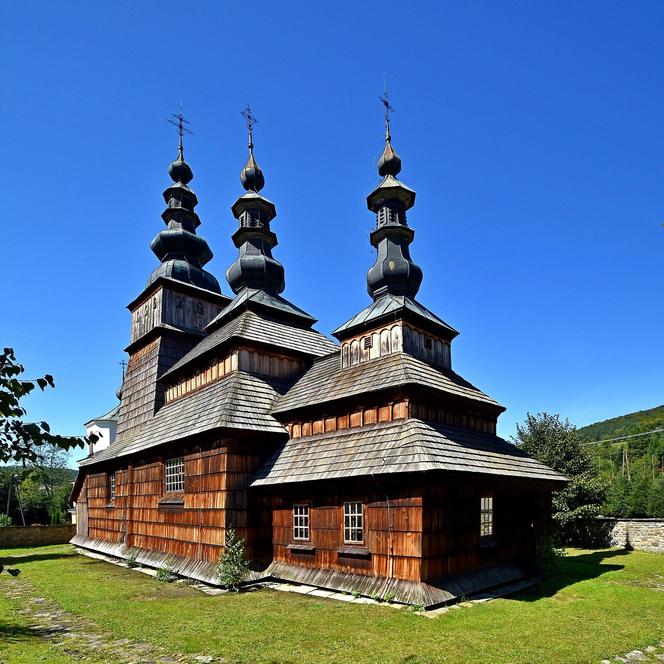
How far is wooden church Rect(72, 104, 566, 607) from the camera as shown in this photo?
11641mm

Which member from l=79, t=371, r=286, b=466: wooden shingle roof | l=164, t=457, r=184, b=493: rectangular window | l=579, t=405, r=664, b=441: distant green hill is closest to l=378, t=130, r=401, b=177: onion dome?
l=79, t=371, r=286, b=466: wooden shingle roof

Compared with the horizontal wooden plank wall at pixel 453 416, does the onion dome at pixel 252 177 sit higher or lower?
higher

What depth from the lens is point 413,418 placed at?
12719 millimetres

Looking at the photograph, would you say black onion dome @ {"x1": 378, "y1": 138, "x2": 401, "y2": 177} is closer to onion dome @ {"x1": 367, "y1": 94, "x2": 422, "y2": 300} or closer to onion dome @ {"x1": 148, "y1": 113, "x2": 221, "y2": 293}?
onion dome @ {"x1": 367, "y1": 94, "x2": 422, "y2": 300}

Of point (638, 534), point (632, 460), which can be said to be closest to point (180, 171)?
point (638, 534)

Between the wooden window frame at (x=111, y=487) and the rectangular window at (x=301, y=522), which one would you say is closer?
the rectangular window at (x=301, y=522)

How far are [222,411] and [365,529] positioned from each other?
542cm

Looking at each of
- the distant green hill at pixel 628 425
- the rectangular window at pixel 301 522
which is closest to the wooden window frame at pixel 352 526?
the rectangular window at pixel 301 522

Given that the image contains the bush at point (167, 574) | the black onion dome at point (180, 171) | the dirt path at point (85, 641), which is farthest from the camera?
the black onion dome at point (180, 171)

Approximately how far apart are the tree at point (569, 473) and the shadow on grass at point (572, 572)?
1.72 meters

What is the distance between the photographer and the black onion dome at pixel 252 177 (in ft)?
82.2

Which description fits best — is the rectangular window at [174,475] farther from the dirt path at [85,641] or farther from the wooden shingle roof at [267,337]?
the dirt path at [85,641]

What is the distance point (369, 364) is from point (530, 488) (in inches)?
233

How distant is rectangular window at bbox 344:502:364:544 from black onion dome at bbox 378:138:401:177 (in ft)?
40.0
